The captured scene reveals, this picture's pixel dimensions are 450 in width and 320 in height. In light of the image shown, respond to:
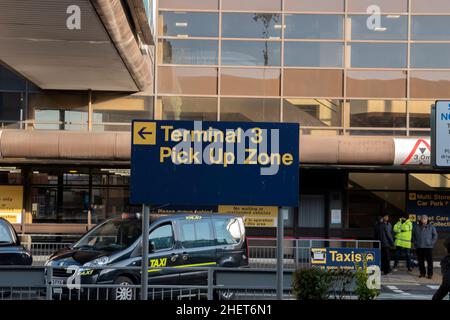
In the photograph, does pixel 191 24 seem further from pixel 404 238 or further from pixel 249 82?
pixel 404 238

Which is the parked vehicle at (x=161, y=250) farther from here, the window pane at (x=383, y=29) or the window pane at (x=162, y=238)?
the window pane at (x=383, y=29)

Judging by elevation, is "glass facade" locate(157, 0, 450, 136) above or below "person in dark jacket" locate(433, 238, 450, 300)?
above

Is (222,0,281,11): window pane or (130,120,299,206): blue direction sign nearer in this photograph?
(130,120,299,206): blue direction sign

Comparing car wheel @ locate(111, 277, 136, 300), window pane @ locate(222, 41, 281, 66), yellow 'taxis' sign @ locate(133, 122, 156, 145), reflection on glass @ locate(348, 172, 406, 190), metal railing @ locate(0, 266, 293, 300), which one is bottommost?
car wheel @ locate(111, 277, 136, 300)

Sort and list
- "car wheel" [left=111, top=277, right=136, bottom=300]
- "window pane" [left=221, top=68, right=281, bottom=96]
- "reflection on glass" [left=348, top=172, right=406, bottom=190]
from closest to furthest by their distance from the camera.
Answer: "car wheel" [left=111, top=277, right=136, bottom=300], "window pane" [left=221, top=68, right=281, bottom=96], "reflection on glass" [left=348, top=172, right=406, bottom=190]

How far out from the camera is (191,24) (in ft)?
62.6

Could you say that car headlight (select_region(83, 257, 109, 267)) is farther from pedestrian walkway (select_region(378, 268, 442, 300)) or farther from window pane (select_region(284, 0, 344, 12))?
window pane (select_region(284, 0, 344, 12))

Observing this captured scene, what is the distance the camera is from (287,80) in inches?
742

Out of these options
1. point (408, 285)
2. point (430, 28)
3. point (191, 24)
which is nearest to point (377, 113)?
point (430, 28)

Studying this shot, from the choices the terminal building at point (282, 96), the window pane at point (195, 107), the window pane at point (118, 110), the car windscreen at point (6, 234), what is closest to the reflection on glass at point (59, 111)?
the terminal building at point (282, 96)

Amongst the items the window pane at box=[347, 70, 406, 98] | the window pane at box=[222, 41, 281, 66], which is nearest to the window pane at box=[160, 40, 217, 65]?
the window pane at box=[222, 41, 281, 66]

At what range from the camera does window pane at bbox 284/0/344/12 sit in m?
19.0

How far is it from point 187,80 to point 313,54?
3968mm

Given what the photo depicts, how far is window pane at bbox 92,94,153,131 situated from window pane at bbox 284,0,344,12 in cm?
520
